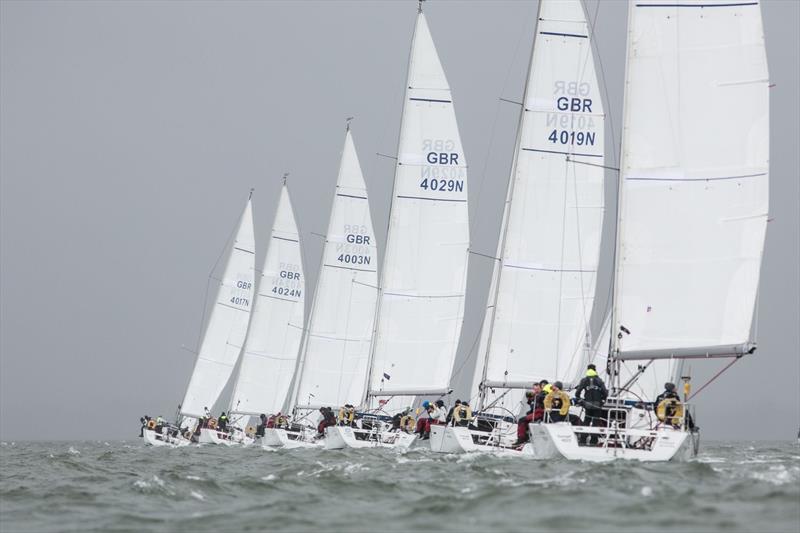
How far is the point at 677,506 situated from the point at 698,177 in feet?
34.2

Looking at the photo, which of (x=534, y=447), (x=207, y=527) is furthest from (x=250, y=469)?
(x=207, y=527)

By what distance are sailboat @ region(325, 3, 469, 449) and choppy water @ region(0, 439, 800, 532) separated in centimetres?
1622

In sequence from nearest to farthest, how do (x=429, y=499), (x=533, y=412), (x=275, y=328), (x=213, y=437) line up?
(x=429, y=499) → (x=533, y=412) → (x=213, y=437) → (x=275, y=328)

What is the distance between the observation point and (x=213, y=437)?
53906 mm

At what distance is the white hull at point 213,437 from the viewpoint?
53.8 metres

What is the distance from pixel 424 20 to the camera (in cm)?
4150

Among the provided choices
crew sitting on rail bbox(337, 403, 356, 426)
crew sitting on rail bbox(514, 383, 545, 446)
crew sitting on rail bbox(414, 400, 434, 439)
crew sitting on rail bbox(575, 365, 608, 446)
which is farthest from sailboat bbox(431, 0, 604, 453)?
crew sitting on rail bbox(575, 365, 608, 446)

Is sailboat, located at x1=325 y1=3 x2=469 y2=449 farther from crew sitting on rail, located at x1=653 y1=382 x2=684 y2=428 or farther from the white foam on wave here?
the white foam on wave

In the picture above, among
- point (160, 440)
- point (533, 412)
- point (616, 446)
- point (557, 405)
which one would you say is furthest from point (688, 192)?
point (160, 440)

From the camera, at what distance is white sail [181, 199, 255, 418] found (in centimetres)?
6284

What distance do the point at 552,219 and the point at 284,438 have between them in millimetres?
17229

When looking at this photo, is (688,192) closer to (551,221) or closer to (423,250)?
(551,221)

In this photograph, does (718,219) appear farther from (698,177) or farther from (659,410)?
(659,410)

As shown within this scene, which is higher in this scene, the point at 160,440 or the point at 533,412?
the point at 533,412
